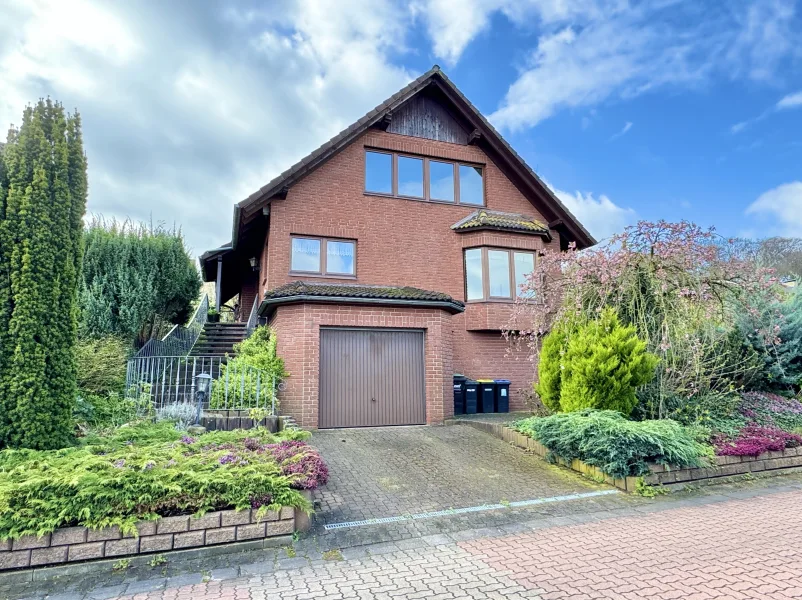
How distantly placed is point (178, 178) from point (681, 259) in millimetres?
21686

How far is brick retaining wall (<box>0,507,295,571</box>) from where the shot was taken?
13.0ft

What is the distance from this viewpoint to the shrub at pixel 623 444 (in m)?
6.67

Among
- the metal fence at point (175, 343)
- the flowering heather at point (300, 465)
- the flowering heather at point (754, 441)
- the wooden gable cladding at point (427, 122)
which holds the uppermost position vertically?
the wooden gable cladding at point (427, 122)

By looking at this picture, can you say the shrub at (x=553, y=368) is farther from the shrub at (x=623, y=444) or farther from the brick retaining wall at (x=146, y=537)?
the brick retaining wall at (x=146, y=537)

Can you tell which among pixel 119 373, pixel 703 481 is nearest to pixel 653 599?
pixel 703 481

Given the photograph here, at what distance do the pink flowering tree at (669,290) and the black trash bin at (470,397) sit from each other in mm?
3608

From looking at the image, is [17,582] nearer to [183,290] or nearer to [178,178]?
[183,290]

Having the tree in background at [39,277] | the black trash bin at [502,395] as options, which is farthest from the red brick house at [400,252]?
the tree in background at [39,277]

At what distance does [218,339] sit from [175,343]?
7.71 ft

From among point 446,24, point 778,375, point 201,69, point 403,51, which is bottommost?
point 778,375

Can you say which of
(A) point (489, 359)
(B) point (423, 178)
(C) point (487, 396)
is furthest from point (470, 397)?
(B) point (423, 178)

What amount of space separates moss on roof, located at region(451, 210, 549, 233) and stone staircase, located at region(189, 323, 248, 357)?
738 cm

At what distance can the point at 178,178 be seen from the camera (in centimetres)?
2256

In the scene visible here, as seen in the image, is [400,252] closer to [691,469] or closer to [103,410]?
[103,410]
